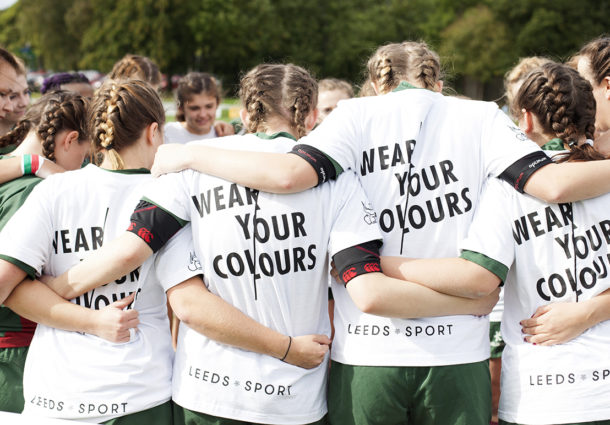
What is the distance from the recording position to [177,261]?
2156mm

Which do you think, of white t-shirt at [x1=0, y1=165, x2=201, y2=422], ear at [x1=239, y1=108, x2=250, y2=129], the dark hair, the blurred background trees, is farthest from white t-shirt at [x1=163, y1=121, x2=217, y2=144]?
the blurred background trees

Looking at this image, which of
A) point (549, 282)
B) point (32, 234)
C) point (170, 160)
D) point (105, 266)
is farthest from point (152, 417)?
point (549, 282)

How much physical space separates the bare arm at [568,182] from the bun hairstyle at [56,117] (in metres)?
2.05

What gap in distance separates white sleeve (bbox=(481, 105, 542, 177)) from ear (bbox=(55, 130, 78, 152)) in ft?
6.19

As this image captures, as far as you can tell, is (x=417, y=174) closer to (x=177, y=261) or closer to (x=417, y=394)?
(x=417, y=394)

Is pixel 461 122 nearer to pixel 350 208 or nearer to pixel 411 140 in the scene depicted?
pixel 411 140

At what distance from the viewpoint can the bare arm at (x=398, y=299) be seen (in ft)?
6.72

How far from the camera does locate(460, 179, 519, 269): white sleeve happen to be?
2.12 meters

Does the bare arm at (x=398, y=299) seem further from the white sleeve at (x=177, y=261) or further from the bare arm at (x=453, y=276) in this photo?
the white sleeve at (x=177, y=261)

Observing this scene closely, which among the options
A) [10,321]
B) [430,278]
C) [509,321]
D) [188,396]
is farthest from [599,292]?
[10,321]

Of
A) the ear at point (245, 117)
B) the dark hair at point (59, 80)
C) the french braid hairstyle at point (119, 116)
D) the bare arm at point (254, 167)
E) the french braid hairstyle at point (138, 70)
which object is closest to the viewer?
the bare arm at point (254, 167)

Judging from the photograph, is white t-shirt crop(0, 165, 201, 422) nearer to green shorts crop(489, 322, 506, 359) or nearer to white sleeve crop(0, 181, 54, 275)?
white sleeve crop(0, 181, 54, 275)

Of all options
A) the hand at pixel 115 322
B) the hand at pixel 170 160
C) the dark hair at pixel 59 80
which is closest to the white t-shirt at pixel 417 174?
the hand at pixel 170 160

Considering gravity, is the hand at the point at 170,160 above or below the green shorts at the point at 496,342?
above
